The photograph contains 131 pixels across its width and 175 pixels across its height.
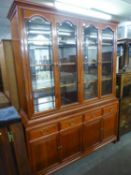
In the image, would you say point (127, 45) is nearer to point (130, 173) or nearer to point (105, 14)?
point (105, 14)

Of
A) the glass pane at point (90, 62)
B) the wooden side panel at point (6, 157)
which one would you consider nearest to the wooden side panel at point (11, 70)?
the wooden side panel at point (6, 157)

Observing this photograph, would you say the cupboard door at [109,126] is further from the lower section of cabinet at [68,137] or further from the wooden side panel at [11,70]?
the wooden side panel at [11,70]

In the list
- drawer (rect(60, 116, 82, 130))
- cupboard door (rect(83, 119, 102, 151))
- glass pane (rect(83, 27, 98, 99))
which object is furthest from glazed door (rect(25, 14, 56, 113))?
cupboard door (rect(83, 119, 102, 151))

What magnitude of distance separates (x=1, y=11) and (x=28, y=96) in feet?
8.14

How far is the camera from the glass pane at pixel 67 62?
1.94m

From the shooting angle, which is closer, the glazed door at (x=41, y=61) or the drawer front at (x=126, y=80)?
the glazed door at (x=41, y=61)

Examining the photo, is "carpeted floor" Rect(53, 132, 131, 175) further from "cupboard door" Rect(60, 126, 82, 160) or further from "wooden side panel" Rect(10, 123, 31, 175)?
"wooden side panel" Rect(10, 123, 31, 175)

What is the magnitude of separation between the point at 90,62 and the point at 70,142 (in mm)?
1270

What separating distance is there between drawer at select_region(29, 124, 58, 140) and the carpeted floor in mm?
698

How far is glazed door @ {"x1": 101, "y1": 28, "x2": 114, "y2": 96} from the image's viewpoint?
2343mm

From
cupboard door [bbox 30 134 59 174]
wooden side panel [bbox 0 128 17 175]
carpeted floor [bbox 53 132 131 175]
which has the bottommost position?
carpeted floor [bbox 53 132 131 175]

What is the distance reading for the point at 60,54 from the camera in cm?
197

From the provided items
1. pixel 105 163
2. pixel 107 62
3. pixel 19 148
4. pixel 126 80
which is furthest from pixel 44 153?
pixel 126 80

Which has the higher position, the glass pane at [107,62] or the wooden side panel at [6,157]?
the glass pane at [107,62]
